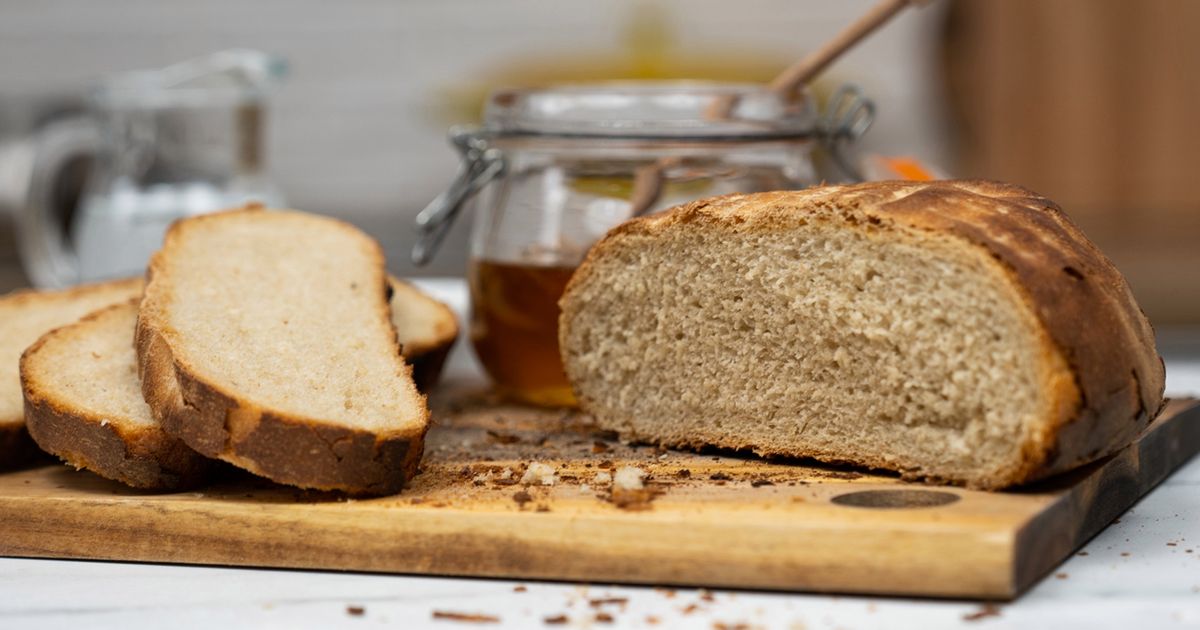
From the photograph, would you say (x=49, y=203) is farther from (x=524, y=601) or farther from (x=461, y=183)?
(x=524, y=601)

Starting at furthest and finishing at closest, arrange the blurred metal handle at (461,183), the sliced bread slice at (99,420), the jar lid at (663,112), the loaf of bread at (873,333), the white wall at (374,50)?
the white wall at (374,50)
the blurred metal handle at (461,183)
the jar lid at (663,112)
the sliced bread slice at (99,420)
the loaf of bread at (873,333)

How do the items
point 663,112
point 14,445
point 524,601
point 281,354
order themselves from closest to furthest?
point 524,601
point 281,354
point 14,445
point 663,112

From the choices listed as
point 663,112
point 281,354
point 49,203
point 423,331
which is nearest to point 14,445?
point 281,354

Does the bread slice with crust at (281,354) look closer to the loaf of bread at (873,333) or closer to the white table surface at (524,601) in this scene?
the white table surface at (524,601)

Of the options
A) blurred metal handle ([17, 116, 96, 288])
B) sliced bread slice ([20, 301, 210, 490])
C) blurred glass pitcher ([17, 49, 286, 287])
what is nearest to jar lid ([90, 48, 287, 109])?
blurred glass pitcher ([17, 49, 286, 287])

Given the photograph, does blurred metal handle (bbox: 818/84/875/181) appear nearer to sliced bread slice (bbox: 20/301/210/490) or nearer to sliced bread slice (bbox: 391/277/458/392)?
sliced bread slice (bbox: 391/277/458/392)

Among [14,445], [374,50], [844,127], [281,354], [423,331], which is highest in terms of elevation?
[844,127]

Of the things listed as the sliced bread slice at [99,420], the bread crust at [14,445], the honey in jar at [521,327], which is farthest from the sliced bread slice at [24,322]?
the honey in jar at [521,327]

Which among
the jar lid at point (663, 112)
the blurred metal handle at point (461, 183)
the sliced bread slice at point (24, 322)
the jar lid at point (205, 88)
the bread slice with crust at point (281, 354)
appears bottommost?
the sliced bread slice at point (24, 322)
